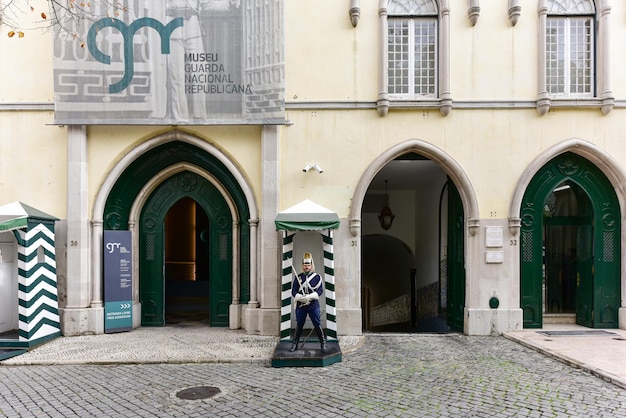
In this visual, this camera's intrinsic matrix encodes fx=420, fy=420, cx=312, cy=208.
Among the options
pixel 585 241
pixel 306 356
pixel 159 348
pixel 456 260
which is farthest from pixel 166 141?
pixel 585 241

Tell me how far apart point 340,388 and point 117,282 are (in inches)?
244

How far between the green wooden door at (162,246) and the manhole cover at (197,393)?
4.26 metres

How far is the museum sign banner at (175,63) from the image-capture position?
31.1ft

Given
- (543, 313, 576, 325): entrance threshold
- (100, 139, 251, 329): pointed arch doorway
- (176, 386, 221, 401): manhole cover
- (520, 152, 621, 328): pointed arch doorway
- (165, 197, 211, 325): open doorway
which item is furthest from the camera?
(165, 197, 211, 325): open doorway

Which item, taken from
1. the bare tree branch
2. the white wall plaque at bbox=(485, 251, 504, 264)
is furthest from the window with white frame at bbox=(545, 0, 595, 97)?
the bare tree branch

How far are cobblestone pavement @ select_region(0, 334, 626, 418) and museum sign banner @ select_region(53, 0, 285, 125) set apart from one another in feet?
17.6

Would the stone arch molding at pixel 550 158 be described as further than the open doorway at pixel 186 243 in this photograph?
No

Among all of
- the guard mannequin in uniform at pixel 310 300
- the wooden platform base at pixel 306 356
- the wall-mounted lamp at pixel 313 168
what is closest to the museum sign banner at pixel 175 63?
the wall-mounted lamp at pixel 313 168

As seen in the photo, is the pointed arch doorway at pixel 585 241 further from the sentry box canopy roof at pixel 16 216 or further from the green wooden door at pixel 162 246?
the sentry box canopy roof at pixel 16 216

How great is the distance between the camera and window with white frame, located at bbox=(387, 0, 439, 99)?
9.88 meters

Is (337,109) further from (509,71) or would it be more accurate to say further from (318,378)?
(318,378)

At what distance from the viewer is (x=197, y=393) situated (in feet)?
20.1

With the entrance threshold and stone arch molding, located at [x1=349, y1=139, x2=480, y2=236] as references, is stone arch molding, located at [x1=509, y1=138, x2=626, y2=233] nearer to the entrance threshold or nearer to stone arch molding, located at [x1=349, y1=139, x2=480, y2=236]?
stone arch molding, located at [x1=349, y1=139, x2=480, y2=236]

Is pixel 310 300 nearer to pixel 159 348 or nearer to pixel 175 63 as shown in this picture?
pixel 159 348
